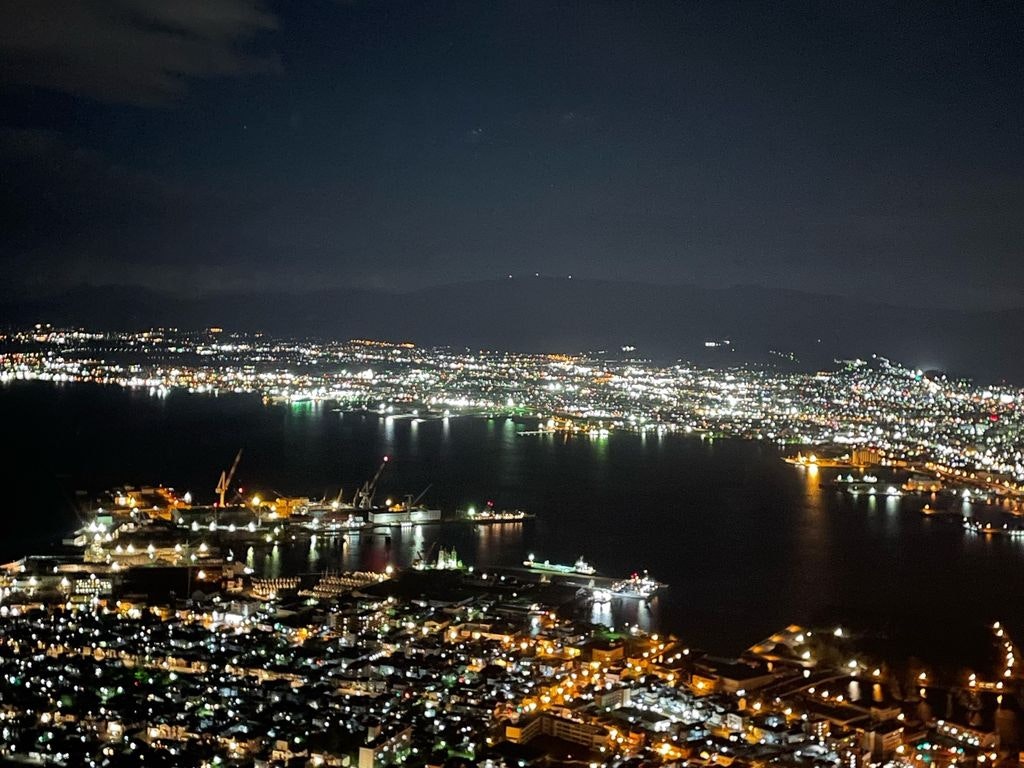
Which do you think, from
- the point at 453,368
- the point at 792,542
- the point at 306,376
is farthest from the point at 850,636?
the point at 453,368

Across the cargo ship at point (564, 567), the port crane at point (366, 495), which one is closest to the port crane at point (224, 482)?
the port crane at point (366, 495)

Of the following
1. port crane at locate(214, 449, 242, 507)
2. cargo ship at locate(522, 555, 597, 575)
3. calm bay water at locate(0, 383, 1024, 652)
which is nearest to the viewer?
calm bay water at locate(0, 383, 1024, 652)

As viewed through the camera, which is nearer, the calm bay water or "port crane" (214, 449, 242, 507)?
the calm bay water

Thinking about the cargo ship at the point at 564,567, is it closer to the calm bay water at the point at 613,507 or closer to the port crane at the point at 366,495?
the calm bay water at the point at 613,507

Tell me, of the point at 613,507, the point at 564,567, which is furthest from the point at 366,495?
the point at 564,567

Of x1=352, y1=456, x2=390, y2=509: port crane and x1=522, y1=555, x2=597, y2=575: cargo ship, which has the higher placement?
x1=352, y1=456, x2=390, y2=509: port crane

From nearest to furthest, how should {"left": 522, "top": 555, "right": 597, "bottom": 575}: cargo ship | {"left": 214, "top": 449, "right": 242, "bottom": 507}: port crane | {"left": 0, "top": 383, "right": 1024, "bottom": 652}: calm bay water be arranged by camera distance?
1. {"left": 0, "top": 383, "right": 1024, "bottom": 652}: calm bay water
2. {"left": 522, "top": 555, "right": 597, "bottom": 575}: cargo ship
3. {"left": 214, "top": 449, "right": 242, "bottom": 507}: port crane

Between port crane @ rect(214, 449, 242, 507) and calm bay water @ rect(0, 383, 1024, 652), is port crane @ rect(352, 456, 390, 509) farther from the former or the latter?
port crane @ rect(214, 449, 242, 507)

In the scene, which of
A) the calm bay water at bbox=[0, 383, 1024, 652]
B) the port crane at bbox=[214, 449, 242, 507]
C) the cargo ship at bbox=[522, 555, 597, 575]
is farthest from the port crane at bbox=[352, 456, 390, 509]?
the cargo ship at bbox=[522, 555, 597, 575]
